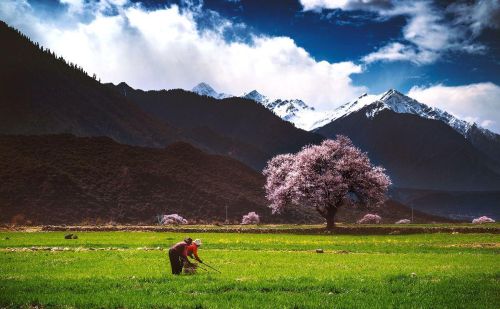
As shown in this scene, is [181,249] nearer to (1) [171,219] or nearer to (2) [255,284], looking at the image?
(2) [255,284]

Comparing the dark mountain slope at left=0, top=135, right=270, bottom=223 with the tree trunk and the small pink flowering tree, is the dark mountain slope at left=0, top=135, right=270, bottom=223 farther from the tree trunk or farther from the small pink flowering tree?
the tree trunk

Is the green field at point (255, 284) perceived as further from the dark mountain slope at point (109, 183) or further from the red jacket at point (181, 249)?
the dark mountain slope at point (109, 183)

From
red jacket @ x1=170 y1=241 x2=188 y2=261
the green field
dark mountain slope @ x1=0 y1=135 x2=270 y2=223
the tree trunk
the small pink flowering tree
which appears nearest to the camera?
the green field

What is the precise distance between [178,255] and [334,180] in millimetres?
50984

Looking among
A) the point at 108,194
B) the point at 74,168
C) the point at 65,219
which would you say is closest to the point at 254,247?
the point at 65,219

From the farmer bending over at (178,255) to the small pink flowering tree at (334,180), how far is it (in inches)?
1972

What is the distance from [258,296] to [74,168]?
125 m

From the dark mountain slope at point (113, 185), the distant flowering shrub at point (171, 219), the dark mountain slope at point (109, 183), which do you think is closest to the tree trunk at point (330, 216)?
the distant flowering shrub at point (171, 219)

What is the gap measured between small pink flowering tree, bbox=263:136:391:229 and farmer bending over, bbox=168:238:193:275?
164 ft

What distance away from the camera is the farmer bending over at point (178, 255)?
23438mm

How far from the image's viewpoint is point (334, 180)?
236 feet

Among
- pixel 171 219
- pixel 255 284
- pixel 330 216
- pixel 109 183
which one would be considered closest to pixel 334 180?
pixel 330 216

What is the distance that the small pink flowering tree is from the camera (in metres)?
72.8

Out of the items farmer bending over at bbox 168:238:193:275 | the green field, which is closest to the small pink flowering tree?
the green field
